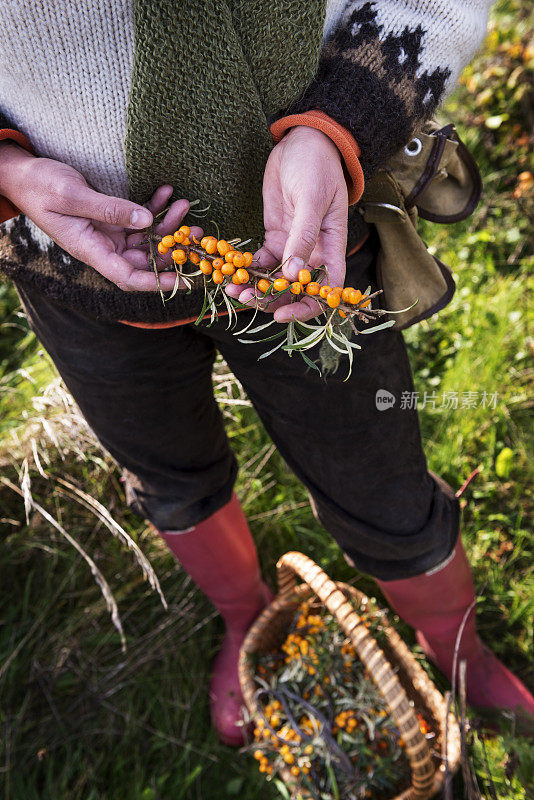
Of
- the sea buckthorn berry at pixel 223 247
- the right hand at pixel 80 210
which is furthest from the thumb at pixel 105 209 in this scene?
the sea buckthorn berry at pixel 223 247

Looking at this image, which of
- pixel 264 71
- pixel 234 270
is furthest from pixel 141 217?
pixel 264 71

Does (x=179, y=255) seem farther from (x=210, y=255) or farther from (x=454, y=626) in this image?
(x=454, y=626)

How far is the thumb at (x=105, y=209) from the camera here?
872 mm

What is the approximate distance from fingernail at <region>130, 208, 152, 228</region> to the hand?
149 mm

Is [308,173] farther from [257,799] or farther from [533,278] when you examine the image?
[533,278]

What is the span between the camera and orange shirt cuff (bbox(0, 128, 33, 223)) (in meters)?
0.91

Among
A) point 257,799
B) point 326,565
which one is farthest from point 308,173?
point 257,799

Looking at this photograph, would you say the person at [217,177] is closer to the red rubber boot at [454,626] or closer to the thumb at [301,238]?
the thumb at [301,238]

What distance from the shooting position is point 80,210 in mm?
883

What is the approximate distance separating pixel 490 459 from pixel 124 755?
1465 millimetres

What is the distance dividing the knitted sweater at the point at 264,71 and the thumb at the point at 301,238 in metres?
0.15

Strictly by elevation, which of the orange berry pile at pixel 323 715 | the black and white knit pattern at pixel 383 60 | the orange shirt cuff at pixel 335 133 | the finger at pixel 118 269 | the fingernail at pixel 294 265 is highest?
the black and white knit pattern at pixel 383 60

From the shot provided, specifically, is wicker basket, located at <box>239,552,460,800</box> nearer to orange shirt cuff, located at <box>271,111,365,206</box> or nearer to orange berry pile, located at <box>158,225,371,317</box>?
orange berry pile, located at <box>158,225,371,317</box>

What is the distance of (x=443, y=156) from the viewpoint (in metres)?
1.12
